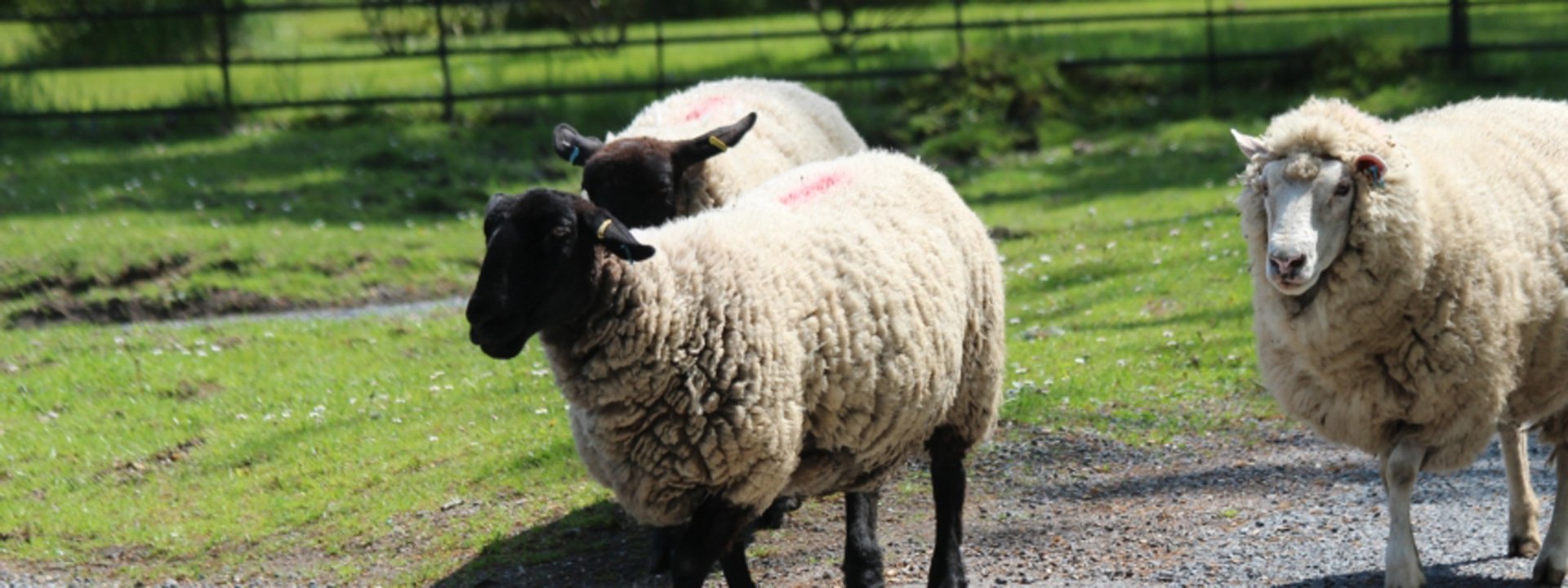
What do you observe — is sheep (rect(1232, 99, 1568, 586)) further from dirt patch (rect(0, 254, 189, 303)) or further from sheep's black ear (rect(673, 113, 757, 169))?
dirt patch (rect(0, 254, 189, 303))

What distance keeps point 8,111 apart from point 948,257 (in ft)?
41.7

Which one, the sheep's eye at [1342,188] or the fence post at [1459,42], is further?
the fence post at [1459,42]

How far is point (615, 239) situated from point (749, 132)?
3329 mm

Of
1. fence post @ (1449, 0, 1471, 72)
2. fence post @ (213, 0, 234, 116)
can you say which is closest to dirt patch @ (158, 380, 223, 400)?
fence post @ (213, 0, 234, 116)

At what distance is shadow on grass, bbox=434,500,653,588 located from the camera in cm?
609

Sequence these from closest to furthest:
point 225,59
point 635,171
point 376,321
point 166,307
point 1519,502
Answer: point 1519,502, point 635,171, point 376,321, point 166,307, point 225,59

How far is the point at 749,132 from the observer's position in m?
7.95

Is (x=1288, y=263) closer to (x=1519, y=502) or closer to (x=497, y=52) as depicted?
(x=1519, y=502)

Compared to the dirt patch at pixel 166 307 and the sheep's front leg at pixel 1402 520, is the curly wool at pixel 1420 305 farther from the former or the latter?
the dirt patch at pixel 166 307

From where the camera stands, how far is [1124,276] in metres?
10.4

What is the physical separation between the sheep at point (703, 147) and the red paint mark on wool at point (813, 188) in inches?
51.4

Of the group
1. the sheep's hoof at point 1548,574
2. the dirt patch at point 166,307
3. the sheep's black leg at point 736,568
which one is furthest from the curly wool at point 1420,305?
the dirt patch at point 166,307

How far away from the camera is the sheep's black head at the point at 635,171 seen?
22.9ft

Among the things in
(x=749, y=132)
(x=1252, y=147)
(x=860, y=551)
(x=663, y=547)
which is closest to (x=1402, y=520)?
(x=1252, y=147)
